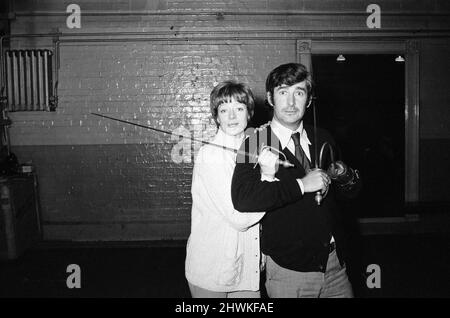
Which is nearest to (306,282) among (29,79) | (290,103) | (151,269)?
(290,103)

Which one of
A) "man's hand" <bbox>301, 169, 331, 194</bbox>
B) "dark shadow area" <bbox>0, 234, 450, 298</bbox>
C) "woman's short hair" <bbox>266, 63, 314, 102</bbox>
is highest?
"woman's short hair" <bbox>266, 63, 314, 102</bbox>

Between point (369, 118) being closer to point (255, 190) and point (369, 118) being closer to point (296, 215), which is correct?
point (296, 215)

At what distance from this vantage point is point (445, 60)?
20.4 ft

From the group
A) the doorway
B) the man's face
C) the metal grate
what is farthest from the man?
the metal grate

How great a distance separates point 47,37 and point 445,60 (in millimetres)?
6025

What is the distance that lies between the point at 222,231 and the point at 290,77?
0.91m

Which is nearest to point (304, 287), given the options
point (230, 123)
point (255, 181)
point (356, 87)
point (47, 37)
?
point (255, 181)

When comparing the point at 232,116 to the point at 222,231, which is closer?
the point at 222,231

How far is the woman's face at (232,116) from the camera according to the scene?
2258 millimetres

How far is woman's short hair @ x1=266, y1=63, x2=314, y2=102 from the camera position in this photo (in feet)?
7.23

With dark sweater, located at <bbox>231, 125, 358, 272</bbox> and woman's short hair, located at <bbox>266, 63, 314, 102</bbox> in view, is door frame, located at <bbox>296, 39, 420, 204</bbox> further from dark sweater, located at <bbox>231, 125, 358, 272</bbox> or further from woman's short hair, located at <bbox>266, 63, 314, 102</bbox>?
dark sweater, located at <bbox>231, 125, 358, 272</bbox>

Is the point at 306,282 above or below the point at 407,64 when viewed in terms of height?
below

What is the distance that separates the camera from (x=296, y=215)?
2158mm
